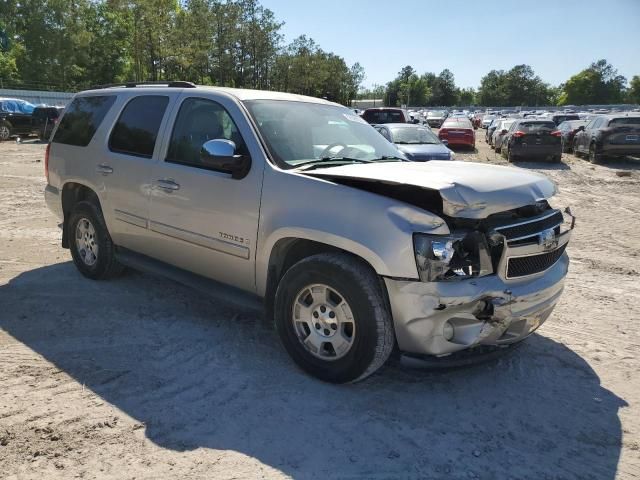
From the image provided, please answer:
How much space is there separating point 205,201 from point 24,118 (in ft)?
80.1

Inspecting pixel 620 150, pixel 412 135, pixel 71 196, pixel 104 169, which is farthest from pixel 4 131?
pixel 620 150

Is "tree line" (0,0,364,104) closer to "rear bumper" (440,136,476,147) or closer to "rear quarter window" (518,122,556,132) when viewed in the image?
"rear bumper" (440,136,476,147)

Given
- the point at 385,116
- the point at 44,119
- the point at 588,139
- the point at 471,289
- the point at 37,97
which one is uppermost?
the point at 37,97

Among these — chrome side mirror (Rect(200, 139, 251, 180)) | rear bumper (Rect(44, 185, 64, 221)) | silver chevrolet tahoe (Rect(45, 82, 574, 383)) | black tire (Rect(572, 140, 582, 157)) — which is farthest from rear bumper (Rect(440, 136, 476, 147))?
chrome side mirror (Rect(200, 139, 251, 180))

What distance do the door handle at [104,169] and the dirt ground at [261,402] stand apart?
120 centimetres

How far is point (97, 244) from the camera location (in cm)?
549

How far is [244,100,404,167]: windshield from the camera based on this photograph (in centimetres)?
407

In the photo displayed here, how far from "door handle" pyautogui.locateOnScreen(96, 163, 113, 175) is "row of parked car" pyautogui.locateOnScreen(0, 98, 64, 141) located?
2053cm

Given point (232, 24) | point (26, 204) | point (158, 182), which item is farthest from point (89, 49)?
point (158, 182)

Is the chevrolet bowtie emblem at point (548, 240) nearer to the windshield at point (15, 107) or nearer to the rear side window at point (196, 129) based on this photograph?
the rear side window at point (196, 129)

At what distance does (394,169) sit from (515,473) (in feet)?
6.56

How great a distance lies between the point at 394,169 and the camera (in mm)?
3686

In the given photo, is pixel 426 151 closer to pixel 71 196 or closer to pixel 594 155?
pixel 71 196

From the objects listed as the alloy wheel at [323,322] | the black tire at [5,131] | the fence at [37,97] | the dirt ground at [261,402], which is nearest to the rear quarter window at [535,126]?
the dirt ground at [261,402]
